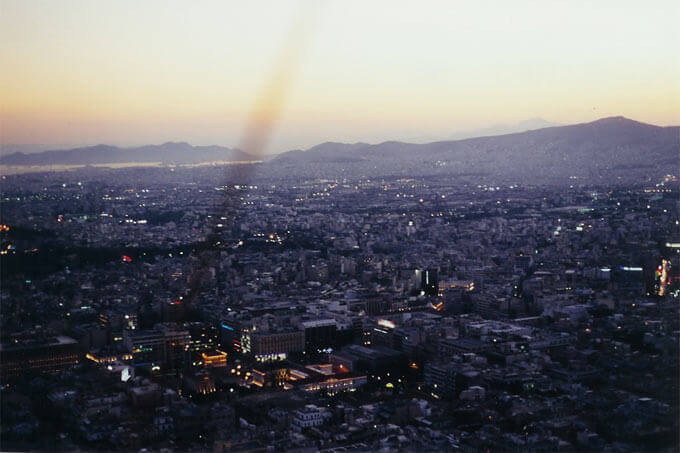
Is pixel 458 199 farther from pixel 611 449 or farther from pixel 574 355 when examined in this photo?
pixel 611 449

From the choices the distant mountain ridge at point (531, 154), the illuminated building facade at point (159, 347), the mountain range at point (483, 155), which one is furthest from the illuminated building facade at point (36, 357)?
the distant mountain ridge at point (531, 154)

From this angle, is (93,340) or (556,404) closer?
(556,404)

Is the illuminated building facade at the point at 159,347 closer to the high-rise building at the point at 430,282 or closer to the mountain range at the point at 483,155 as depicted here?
the mountain range at the point at 483,155

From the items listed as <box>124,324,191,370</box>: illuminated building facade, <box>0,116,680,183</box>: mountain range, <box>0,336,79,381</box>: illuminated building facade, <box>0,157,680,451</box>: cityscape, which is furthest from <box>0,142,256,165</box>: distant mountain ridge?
<box>0,336,79,381</box>: illuminated building facade

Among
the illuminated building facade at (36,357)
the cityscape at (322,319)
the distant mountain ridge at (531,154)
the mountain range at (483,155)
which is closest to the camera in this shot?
the cityscape at (322,319)

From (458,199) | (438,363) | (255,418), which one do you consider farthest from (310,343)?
(458,199)

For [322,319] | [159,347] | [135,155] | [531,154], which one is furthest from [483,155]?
[159,347]

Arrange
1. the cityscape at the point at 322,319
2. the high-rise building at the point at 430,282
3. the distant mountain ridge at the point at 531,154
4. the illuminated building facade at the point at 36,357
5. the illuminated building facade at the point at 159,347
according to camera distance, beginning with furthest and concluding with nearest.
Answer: the distant mountain ridge at the point at 531,154
the high-rise building at the point at 430,282
the illuminated building facade at the point at 159,347
the illuminated building facade at the point at 36,357
the cityscape at the point at 322,319
